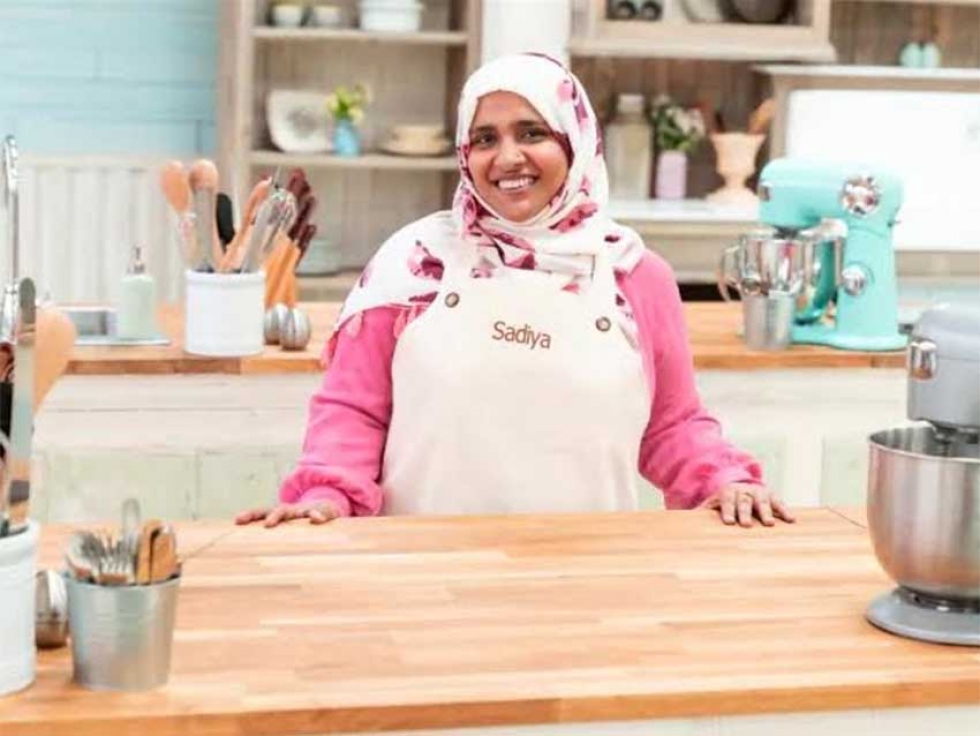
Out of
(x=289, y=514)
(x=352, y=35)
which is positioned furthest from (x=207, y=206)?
(x=352, y=35)

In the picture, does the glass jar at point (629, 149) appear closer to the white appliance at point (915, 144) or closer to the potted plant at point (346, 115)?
the white appliance at point (915, 144)

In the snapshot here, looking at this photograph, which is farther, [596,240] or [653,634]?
[596,240]

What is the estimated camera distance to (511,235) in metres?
2.83

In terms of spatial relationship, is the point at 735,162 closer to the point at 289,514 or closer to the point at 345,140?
the point at 345,140

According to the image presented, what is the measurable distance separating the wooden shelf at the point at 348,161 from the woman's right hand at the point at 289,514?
3425 mm

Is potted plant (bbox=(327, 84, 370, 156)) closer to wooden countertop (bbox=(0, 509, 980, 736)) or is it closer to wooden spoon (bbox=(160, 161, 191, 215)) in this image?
wooden spoon (bbox=(160, 161, 191, 215))

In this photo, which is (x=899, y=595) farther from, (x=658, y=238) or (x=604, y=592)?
(x=658, y=238)

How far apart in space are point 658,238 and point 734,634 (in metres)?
3.95

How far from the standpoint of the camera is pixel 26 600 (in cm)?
174

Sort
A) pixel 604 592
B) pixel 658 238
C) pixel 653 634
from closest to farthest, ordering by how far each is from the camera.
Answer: pixel 653 634
pixel 604 592
pixel 658 238

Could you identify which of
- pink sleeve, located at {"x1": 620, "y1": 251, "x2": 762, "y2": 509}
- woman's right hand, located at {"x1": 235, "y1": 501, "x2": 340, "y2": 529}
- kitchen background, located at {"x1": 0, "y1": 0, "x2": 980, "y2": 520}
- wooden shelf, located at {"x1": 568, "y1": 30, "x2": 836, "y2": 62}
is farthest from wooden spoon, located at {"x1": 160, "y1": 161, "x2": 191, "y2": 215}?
wooden shelf, located at {"x1": 568, "y1": 30, "x2": 836, "y2": 62}

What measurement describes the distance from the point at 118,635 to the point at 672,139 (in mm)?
4566

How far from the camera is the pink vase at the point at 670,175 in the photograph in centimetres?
615

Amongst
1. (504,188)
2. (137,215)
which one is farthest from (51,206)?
(504,188)
